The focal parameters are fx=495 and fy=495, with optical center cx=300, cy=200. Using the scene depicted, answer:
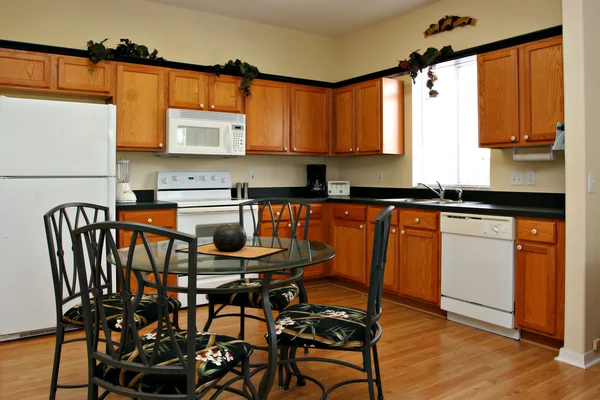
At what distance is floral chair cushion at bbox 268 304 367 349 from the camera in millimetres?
2037

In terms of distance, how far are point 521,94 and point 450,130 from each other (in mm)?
1065

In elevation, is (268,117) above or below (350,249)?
above

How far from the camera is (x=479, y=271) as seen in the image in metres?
3.48

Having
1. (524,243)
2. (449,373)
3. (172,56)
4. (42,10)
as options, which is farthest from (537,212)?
(42,10)

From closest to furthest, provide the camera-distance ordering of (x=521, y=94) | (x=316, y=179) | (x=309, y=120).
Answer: (x=521, y=94), (x=309, y=120), (x=316, y=179)

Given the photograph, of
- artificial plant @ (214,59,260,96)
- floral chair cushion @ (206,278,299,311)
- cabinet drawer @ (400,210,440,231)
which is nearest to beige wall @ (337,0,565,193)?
cabinet drawer @ (400,210,440,231)

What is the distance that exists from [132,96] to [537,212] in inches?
125

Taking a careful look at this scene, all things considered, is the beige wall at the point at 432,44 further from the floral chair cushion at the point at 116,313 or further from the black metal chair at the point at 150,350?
the black metal chair at the point at 150,350

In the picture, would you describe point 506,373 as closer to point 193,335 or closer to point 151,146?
point 193,335

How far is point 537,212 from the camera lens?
3.13m

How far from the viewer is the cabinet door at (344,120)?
199 inches

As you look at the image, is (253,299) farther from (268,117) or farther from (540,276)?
(268,117)

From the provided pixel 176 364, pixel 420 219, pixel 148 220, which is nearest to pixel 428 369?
pixel 420 219

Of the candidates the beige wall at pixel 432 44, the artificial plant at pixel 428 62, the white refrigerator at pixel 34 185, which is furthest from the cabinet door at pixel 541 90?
the white refrigerator at pixel 34 185
